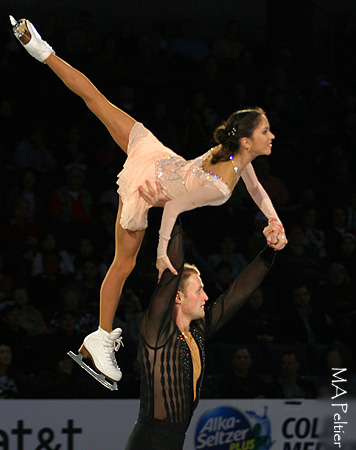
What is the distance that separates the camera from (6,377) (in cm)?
595

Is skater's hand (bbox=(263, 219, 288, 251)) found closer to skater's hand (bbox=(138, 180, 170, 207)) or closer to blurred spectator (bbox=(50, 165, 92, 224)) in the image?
skater's hand (bbox=(138, 180, 170, 207))

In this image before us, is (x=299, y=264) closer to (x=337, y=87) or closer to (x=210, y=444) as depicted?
(x=210, y=444)

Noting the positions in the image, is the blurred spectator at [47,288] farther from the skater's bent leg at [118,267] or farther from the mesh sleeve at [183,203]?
the mesh sleeve at [183,203]

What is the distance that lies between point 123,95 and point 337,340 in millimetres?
3025

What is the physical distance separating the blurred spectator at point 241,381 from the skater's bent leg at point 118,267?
261 cm

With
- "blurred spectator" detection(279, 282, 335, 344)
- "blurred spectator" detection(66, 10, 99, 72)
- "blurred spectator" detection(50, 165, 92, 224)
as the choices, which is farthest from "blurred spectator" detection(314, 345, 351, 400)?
"blurred spectator" detection(66, 10, 99, 72)

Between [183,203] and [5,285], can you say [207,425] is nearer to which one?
[5,285]

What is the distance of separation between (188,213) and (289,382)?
6.49 ft

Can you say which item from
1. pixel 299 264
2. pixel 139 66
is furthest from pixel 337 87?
pixel 299 264


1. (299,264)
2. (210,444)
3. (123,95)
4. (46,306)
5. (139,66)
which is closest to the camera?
(210,444)

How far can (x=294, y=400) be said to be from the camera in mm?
5891

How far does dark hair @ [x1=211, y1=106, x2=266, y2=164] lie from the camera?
3400mm

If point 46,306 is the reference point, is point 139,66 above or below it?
above

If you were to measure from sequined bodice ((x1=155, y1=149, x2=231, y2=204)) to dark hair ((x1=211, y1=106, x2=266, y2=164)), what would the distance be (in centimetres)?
8
